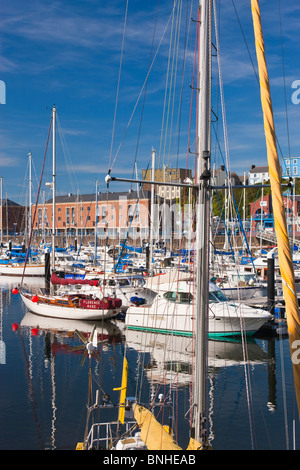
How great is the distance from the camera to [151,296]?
3388 centimetres

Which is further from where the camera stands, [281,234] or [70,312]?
[70,312]

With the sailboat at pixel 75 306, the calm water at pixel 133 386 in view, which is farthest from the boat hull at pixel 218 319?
the sailboat at pixel 75 306

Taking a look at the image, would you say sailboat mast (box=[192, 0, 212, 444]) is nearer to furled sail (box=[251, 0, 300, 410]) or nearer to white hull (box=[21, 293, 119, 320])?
furled sail (box=[251, 0, 300, 410])

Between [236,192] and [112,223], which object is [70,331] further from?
[112,223]

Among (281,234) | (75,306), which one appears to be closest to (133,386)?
(75,306)

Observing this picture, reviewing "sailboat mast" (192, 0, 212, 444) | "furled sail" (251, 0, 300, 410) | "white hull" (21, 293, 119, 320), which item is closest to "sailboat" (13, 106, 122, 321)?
"white hull" (21, 293, 119, 320)

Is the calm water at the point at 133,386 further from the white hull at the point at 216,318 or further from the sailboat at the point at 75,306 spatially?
the sailboat at the point at 75,306

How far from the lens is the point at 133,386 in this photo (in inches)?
717

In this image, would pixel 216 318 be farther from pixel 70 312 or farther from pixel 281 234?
pixel 281 234

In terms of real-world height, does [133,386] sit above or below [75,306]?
below

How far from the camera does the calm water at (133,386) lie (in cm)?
1346

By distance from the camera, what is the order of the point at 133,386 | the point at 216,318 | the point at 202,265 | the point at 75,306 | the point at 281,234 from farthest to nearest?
the point at 75,306 < the point at 216,318 < the point at 133,386 < the point at 202,265 < the point at 281,234

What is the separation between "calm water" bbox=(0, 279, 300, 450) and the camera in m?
A: 13.5
